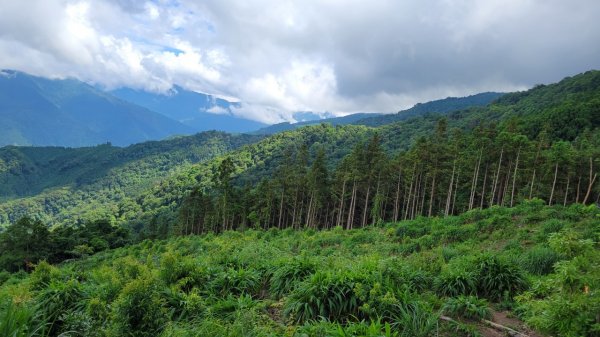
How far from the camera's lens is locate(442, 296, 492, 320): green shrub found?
22.8ft

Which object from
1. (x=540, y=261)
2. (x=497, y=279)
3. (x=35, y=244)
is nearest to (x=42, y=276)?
(x=497, y=279)

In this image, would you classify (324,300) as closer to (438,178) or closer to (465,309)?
(465,309)

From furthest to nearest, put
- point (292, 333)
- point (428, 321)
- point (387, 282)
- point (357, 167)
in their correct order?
Answer: point (357, 167) → point (387, 282) → point (428, 321) → point (292, 333)

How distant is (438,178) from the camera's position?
147 ft

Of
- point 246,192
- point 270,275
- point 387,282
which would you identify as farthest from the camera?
point 246,192

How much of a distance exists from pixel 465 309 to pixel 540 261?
4.99m

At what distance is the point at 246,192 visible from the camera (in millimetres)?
61031

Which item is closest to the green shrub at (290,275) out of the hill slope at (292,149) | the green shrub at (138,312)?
the green shrub at (138,312)

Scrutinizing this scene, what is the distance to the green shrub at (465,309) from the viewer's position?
696 centimetres

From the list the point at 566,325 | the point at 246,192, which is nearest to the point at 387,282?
the point at 566,325

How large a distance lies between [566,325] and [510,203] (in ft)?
125

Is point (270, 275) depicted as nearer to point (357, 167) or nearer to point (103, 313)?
point (103, 313)

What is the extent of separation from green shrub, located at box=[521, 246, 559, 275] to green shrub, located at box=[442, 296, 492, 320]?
4.27 m

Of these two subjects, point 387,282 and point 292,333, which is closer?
point 292,333
